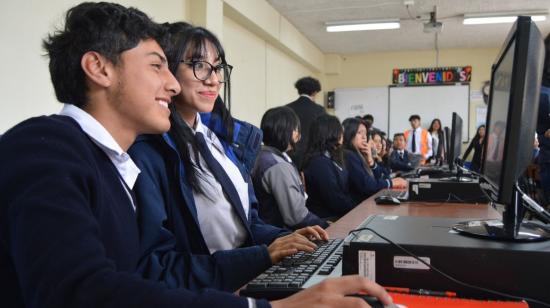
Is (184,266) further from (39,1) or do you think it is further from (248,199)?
(39,1)

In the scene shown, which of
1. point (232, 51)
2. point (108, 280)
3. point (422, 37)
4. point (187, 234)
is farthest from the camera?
point (422, 37)

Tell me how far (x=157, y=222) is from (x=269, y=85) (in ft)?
18.9

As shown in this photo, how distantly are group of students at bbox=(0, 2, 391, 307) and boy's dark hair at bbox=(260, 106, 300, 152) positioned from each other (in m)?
0.87

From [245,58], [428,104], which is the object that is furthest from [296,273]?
[428,104]

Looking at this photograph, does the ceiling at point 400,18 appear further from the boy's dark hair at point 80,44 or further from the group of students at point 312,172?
the boy's dark hair at point 80,44

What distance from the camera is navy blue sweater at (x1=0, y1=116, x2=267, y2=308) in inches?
22.4

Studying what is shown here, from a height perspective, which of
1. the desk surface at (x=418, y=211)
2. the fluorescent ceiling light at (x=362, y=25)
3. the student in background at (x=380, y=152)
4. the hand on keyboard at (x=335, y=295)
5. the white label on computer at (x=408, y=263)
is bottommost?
the student in background at (x=380, y=152)

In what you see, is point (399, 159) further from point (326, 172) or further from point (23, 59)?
point (23, 59)

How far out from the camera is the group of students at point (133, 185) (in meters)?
0.59

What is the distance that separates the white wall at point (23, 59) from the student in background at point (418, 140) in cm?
727

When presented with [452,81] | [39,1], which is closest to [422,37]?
[452,81]

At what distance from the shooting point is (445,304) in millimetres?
753

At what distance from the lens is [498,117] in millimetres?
1013

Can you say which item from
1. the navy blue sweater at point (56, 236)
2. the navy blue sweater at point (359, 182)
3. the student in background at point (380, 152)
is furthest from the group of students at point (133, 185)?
the student in background at point (380, 152)
